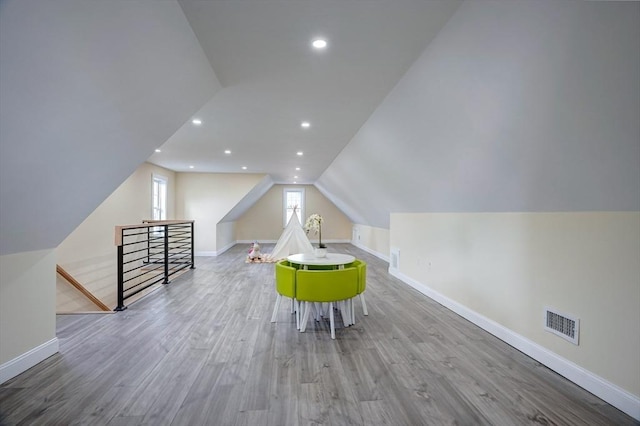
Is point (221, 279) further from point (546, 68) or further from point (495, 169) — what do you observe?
point (546, 68)

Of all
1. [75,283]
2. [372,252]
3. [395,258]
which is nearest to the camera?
[75,283]

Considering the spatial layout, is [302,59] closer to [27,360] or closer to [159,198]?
[27,360]

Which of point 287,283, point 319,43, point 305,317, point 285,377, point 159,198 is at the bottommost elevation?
point 285,377

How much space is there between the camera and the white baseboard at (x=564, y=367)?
201cm

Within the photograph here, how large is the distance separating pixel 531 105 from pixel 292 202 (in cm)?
1109

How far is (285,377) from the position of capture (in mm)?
2416

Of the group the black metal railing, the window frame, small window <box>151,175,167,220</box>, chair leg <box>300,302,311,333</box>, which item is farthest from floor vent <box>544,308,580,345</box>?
small window <box>151,175,167,220</box>

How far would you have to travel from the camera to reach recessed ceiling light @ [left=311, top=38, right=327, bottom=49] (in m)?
2.29

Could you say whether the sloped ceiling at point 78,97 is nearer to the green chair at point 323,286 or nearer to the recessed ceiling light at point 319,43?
the recessed ceiling light at point 319,43

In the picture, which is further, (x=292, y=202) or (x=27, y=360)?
(x=292, y=202)

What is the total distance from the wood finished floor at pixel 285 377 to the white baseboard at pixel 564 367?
6 centimetres

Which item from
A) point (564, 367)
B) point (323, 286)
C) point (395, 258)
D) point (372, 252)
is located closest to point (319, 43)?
point (323, 286)

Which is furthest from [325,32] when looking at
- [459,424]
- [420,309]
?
[420,309]

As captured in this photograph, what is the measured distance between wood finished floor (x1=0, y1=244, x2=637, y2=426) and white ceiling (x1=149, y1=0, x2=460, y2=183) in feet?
8.66
